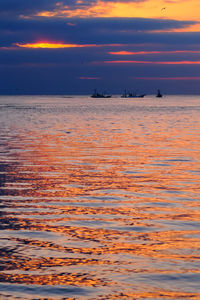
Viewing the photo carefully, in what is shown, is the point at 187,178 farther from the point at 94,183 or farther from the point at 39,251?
the point at 39,251

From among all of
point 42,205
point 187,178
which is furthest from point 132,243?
point 187,178

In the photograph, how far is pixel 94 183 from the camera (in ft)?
61.8

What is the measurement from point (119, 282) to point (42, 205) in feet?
21.3

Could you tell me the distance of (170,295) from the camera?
8.21m

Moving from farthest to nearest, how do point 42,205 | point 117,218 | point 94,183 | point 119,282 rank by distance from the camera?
1. point 94,183
2. point 42,205
3. point 117,218
4. point 119,282

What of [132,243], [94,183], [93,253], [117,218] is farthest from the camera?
[94,183]

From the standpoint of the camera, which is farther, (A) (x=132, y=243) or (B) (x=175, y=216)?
(B) (x=175, y=216)

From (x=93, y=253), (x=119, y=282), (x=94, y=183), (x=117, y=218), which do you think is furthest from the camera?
(x=94, y=183)

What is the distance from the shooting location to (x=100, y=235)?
38.2 feet

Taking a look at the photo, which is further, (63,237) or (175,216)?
(175,216)

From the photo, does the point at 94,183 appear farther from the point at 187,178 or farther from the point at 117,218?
the point at 117,218

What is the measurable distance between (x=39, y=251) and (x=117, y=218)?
3.45m

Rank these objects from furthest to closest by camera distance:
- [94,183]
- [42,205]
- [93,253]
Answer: [94,183] → [42,205] → [93,253]

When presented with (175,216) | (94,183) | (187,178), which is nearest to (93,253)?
(175,216)
